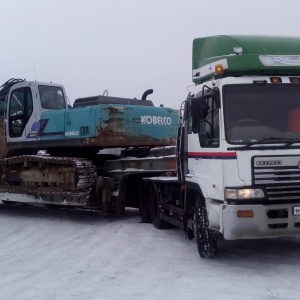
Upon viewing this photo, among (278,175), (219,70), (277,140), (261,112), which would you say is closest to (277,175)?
(278,175)

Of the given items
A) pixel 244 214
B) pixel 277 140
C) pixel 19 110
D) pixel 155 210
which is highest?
pixel 19 110

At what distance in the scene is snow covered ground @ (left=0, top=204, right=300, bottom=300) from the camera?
6.58 metres

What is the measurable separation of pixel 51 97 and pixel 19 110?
92 centimetres

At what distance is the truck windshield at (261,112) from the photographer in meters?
7.45

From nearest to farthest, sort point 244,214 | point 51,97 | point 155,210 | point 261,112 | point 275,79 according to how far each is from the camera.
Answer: point 244,214 < point 261,112 < point 275,79 < point 155,210 < point 51,97

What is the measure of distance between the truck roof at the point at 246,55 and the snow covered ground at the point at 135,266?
111 inches

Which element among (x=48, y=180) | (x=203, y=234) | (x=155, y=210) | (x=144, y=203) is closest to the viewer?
(x=203, y=234)

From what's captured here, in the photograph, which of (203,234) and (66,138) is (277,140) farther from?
(66,138)

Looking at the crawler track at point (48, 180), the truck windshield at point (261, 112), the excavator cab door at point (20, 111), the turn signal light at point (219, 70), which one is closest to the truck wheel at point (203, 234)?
the truck windshield at point (261, 112)

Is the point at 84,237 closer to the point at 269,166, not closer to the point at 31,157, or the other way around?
the point at 31,157

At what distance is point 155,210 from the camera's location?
11617 millimetres

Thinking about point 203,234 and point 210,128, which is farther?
point 203,234

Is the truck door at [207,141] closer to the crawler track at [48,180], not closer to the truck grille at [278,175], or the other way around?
the truck grille at [278,175]

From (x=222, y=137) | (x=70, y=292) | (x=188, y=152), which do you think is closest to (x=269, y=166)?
(x=222, y=137)
